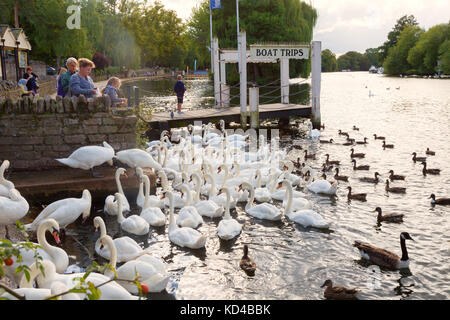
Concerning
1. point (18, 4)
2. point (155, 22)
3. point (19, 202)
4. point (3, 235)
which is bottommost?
point (3, 235)

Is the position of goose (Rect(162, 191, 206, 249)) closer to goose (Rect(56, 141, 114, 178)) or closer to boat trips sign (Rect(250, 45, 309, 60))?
goose (Rect(56, 141, 114, 178))

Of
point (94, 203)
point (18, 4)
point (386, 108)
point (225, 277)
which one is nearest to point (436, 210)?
point (225, 277)

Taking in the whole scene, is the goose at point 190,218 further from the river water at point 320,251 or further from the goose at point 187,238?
the goose at point 187,238

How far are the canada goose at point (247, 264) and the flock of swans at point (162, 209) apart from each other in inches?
0.7

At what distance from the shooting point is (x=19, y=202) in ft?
24.3

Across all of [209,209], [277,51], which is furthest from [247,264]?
[277,51]

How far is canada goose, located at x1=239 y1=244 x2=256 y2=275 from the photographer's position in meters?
7.42

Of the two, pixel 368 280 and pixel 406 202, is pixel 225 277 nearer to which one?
pixel 368 280

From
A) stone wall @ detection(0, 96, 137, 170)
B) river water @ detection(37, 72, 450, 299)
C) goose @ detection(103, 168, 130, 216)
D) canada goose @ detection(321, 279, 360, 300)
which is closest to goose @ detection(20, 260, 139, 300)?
river water @ detection(37, 72, 450, 299)

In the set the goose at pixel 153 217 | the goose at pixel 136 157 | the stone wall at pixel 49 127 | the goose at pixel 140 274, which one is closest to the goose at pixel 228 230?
the goose at pixel 153 217

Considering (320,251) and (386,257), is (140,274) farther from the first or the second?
(386,257)

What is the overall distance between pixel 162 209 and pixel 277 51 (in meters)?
14.7

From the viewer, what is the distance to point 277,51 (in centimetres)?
2292
